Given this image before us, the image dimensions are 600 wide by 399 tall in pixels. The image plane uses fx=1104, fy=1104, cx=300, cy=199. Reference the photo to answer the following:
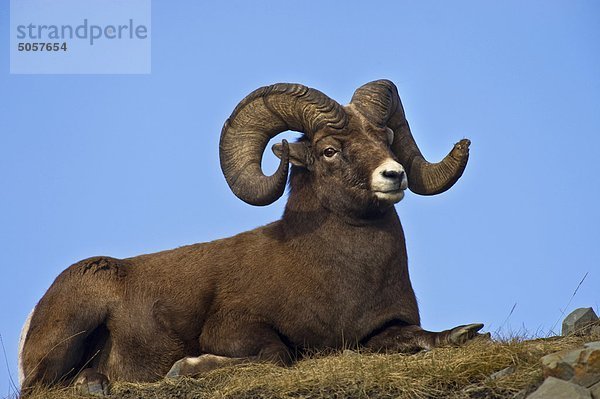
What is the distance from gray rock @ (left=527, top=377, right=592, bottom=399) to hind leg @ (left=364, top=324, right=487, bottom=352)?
8.63 ft

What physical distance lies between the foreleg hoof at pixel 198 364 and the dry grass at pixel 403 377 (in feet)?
1.39

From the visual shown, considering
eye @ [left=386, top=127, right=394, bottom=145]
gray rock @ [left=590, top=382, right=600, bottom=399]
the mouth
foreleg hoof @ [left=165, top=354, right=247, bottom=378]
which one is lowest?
foreleg hoof @ [left=165, top=354, right=247, bottom=378]

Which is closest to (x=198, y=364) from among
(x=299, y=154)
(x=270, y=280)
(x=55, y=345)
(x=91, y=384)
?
(x=91, y=384)

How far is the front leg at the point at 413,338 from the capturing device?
11086 mm

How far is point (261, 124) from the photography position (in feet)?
43.5

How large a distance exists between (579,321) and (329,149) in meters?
3.39

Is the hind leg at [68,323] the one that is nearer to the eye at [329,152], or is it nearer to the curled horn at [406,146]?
the eye at [329,152]

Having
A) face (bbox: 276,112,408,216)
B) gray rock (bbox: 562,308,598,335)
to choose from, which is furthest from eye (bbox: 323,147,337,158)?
gray rock (bbox: 562,308,598,335)

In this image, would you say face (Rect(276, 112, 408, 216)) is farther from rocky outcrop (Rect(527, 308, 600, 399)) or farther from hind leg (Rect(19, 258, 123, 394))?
rocky outcrop (Rect(527, 308, 600, 399))

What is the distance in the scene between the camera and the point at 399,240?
12586 millimetres

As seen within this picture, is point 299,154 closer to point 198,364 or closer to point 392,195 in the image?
point 392,195

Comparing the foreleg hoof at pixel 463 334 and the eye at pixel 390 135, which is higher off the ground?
the eye at pixel 390 135

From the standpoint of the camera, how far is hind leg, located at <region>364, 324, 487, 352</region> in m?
11.1

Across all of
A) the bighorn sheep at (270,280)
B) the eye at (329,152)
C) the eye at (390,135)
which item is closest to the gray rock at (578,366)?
the bighorn sheep at (270,280)
